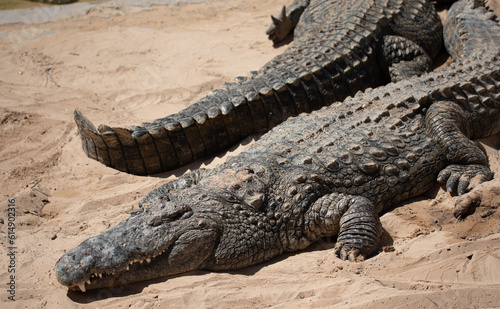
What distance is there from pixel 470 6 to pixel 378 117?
3457 millimetres

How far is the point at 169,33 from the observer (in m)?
8.45

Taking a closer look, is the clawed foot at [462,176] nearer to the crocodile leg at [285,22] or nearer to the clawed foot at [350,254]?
the clawed foot at [350,254]

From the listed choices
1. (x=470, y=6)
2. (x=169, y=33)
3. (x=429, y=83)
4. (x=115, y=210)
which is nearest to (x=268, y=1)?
(x=169, y=33)

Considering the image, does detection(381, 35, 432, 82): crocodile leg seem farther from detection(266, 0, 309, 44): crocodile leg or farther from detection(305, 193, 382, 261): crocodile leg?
detection(305, 193, 382, 261): crocodile leg

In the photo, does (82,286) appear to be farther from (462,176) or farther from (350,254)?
(462,176)

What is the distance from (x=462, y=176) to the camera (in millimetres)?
4297


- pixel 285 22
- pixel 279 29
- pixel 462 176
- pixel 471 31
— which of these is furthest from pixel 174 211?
pixel 285 22

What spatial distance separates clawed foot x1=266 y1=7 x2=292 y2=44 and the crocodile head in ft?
15.5

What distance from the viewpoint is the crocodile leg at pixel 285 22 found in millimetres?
7738

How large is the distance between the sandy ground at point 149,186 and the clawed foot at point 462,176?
13 cm

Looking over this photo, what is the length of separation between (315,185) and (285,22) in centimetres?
452

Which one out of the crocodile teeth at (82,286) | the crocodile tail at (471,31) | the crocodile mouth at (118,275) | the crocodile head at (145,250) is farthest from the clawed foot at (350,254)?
the crocodile tail at (471,31)

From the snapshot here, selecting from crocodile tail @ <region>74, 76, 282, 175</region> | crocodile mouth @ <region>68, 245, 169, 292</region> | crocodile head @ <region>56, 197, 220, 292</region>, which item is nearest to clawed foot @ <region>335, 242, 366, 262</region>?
crocodile head @ <region>56, 197, 220, 292</region>

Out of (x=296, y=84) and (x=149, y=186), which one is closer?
(x=149, y=186)
